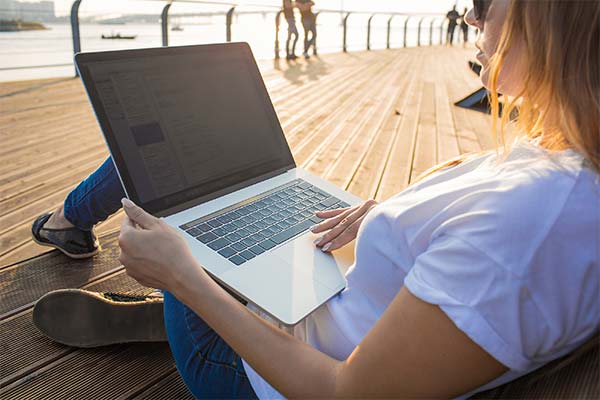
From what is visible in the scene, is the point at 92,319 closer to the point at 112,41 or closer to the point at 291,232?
the point at 291,232

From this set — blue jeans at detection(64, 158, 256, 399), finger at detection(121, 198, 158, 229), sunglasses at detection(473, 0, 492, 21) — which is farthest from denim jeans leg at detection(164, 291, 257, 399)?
sunglasses at detection(473, 0, 492, 21)

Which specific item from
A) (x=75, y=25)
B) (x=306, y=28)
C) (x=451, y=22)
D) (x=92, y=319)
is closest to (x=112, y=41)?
(x=75, y=25)

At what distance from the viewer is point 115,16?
667cm

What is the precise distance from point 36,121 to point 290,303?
3.75 meters

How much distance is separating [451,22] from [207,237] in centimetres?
2036

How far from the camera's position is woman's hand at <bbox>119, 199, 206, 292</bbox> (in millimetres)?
910

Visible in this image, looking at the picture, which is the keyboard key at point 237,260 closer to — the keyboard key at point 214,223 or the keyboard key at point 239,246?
the keyboard key at point 239,246

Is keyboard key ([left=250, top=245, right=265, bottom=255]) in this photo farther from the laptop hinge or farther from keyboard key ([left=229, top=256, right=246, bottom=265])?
the laptop hinge

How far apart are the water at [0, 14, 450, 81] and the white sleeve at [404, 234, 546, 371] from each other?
13.1 feet

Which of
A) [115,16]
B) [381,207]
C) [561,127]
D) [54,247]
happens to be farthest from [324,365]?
[115,16]

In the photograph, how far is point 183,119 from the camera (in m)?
1.27

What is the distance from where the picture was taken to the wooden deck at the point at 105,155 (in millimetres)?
1418

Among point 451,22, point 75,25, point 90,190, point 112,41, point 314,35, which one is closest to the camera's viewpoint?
point 90,190

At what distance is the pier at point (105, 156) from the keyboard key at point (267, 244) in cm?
53
